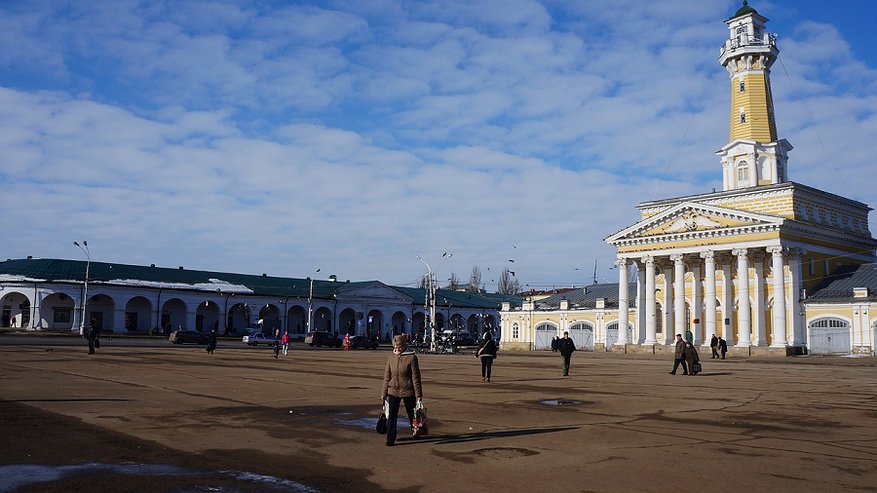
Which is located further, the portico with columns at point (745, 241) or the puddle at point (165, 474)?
the portico with columns at point (745, 241)

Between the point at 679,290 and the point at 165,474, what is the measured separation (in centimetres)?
5854

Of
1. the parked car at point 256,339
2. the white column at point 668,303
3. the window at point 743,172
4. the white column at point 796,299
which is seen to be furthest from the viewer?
the parked car at point 256,339

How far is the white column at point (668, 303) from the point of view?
6444 centimetres

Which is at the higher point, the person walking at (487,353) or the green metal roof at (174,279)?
the green metal roof at (174,279)

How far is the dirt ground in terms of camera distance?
811 centimetres

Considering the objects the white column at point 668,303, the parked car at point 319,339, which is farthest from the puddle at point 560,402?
the parked car at point 319,339

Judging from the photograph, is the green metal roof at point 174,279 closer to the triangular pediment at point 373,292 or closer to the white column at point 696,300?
the triangular pediment at point 373,292

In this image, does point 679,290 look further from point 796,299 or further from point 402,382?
point 402,382

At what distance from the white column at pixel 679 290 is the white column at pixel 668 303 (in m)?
0.85

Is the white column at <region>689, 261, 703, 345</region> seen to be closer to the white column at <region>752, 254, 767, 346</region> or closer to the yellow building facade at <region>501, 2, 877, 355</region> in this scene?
the yellow building facade at <region>501, 2, 877, 355</region>

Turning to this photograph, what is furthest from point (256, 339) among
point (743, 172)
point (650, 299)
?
point (743, 172)

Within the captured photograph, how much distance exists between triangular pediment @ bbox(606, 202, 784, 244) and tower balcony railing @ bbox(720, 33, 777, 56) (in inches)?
567

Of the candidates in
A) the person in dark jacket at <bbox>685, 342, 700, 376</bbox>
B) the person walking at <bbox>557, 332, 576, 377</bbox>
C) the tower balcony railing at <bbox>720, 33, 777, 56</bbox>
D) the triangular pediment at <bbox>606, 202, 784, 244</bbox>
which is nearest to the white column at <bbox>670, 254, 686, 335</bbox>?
the triangular pediment at <bbox>606, 202, 784, 244</bbox>

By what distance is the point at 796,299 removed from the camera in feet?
184
